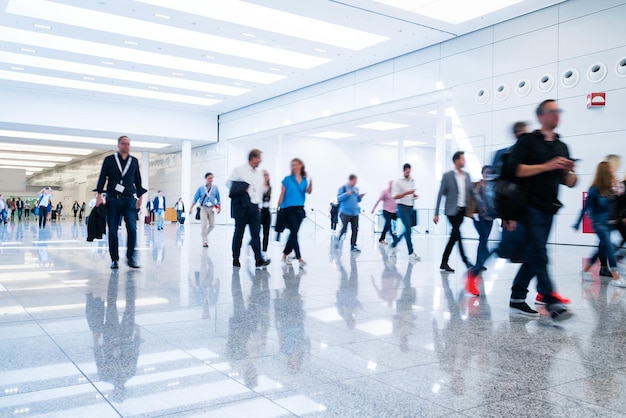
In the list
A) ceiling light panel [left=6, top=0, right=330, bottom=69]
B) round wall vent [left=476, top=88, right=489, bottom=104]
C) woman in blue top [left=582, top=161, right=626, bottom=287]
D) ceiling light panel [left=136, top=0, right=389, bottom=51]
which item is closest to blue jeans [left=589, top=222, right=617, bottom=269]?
woman in blue top [left=582, top=161, right=626, bottom=287]

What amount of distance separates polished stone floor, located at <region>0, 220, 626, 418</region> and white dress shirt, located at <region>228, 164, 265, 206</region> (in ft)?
7.53

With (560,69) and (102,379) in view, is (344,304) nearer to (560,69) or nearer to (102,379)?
(102,379)

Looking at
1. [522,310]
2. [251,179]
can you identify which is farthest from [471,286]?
[251,179]

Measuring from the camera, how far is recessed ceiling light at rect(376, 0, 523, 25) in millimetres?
16672

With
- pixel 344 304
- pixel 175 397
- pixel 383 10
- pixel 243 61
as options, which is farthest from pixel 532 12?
pixel 175 397

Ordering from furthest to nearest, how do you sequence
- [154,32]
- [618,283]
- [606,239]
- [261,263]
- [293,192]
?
[154,32] → [293,192] → [261,263] → [606,239] → [618,283]

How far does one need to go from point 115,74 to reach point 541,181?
25730mm

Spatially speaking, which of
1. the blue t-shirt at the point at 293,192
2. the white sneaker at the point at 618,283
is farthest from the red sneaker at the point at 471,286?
the blue t-shirt at the point at 293,192

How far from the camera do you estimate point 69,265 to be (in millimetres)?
8992

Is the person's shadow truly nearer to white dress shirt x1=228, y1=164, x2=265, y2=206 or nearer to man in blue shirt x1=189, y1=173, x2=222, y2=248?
white dress shirt x1=228, y1=164, x2=265, y2=206

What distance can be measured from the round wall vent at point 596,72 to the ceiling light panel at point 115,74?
18.3 metres

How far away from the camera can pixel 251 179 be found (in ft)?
29.8

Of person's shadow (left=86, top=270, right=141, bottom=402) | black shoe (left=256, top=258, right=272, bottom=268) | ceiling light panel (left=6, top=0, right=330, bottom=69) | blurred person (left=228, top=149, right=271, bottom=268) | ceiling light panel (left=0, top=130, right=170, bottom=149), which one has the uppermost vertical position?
ceiling light panel (left=6, top=0, right=330, bottom=69)

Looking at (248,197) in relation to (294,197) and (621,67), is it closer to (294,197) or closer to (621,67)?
(294,197)
